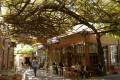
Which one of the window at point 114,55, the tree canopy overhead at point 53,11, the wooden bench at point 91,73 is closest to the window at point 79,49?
the wooden bench at point 91,73

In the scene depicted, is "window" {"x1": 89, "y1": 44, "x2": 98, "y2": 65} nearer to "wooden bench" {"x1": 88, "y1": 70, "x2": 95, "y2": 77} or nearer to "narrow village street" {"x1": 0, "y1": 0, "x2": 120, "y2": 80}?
"narrow village street" {"x1": 0, "y1": 0, "x2": 120, "y2": 80}

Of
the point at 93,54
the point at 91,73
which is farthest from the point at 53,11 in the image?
the point at 93,54

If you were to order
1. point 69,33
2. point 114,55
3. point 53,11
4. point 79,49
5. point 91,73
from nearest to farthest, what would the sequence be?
point 53,11 < point 91,73 < point 69,33 < point 79,49 < point 114,55

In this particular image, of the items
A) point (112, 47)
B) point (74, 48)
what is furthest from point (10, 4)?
point (112, 47)

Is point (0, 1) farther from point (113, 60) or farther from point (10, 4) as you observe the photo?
point (113, 60)

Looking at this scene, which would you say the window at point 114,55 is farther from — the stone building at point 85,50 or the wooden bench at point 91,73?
the wooden bench at point 91,73

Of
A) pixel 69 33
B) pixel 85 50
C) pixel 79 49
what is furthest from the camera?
pixel 79 49

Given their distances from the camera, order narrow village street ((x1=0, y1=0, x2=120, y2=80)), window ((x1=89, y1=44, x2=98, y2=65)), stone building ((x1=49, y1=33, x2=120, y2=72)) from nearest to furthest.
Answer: narrow village street ((x1=0, y1=0, x2=120, y2=80)) → stone building ((x1=49, y1=33, x2=120, y2=72)) → window ((x1=89, y1=44, x2=98, y2=65))

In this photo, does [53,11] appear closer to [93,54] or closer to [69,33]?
[69,33]

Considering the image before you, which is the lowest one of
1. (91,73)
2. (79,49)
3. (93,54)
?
(91,73)

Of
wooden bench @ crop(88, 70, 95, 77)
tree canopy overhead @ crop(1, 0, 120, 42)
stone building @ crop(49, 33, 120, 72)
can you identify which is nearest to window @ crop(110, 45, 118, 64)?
stone building @ crop(49, 33, 120, 72)

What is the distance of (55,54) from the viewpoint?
65.7 ft

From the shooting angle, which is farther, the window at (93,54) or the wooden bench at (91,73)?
the window at (93,54)

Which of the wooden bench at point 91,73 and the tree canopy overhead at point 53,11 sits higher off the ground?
the tree canopy overhead at point 53,11
